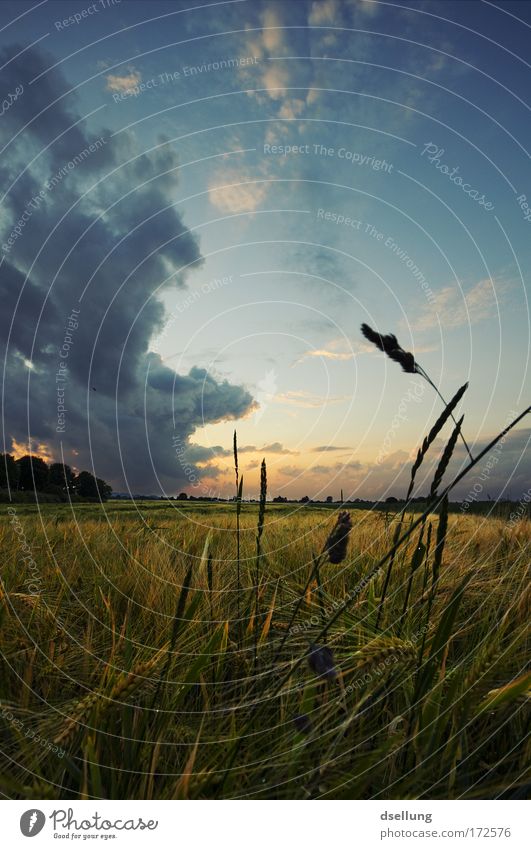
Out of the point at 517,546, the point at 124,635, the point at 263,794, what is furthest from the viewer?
the point at 517,546

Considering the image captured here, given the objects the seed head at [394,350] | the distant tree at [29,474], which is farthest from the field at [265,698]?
the distant tree at [29,474]

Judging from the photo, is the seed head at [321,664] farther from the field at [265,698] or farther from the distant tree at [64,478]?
the distant tree at [64,478]

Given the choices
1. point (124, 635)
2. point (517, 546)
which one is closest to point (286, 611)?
point (124, 635)


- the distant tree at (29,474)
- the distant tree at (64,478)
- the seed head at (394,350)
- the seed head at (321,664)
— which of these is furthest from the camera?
the distant tree at (29,474)

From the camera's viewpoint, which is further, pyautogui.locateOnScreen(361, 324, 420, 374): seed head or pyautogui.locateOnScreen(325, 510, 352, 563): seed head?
pyautogui.locateOnScreen(361, 324, 420, 374): seed head

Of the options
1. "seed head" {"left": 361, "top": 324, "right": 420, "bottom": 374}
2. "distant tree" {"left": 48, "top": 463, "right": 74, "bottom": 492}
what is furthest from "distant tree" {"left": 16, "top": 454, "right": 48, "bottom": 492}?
"seed head" {"left": 361, "top": 324, "right": 420, "bottom": 374}

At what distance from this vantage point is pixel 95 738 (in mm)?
1676

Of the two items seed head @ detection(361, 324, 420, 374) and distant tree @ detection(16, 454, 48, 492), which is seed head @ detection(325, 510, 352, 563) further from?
distant tree @ detection(16, 454, 48, 492)

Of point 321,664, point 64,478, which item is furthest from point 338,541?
point 64,478

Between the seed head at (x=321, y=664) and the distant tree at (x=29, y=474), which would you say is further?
the distant tree at (x=29, y=474)

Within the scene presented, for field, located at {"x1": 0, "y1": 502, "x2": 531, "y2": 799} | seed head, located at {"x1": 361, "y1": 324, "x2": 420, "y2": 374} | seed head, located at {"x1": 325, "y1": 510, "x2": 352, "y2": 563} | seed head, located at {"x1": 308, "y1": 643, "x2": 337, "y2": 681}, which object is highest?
seed head, located at {"x1": 361, "y1": 324, "x2": 420, "y2": 374}
